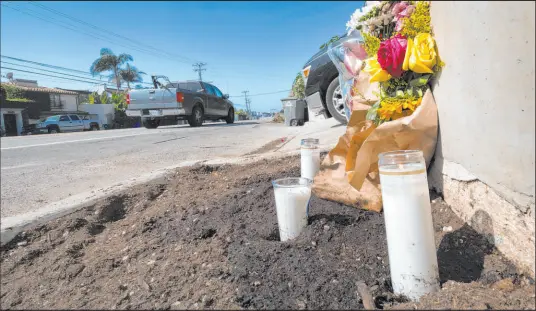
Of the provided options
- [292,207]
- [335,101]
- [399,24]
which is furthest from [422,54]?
[335,101]

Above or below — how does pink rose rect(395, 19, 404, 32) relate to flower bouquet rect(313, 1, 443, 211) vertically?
above

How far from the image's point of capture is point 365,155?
1961mm

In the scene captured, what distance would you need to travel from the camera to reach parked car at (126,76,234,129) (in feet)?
33.3

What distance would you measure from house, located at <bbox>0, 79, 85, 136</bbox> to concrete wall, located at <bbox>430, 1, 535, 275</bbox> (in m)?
30.3

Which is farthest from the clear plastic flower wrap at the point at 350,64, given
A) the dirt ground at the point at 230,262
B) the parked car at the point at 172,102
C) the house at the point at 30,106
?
the house at the point at 30,106

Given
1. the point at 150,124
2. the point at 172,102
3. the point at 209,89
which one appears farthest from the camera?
the point at 209,89

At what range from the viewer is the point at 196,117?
36.8 feet

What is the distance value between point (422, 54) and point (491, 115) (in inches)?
28.0

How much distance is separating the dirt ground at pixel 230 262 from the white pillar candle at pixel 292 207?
0.26ft

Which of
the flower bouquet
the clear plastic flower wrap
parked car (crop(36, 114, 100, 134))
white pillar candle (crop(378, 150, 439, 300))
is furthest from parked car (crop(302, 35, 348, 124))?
parked car (crop(36, 114, 100, 134))

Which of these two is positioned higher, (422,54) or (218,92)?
(218,92)

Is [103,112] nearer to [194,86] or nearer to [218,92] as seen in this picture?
[218,92]

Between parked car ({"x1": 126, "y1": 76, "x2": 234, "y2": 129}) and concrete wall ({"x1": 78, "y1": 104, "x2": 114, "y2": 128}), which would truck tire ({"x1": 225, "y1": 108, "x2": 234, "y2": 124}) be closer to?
parked car ({"x1": 126, "y1": 76, "x2": 234, "y2": 129})

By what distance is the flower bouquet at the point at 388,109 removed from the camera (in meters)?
1.94
